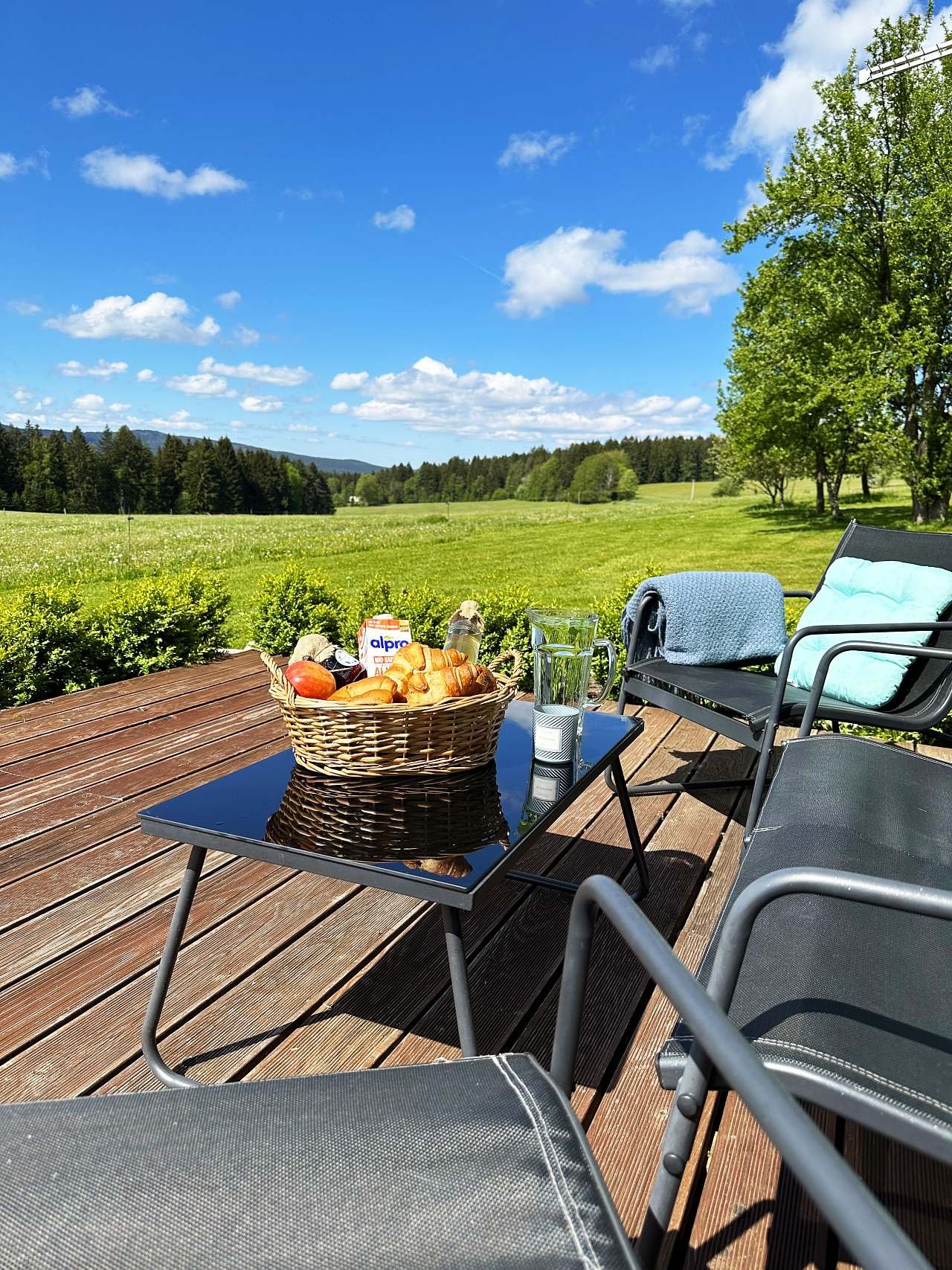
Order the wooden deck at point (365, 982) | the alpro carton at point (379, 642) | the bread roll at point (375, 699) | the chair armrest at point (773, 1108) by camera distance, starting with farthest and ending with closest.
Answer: the alpro carton at point (379, 642) < the bread roll at point (375, 699) < the wooden deck at point (365, 982) < the chair armrest at point (773, 1108)

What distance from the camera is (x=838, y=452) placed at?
59.1 ft

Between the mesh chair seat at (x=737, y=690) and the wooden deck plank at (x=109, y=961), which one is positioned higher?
the mesh chair seat at (x=737, y=690)

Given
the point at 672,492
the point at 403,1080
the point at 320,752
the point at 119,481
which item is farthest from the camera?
the point at 672,492

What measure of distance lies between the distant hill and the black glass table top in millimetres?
26898

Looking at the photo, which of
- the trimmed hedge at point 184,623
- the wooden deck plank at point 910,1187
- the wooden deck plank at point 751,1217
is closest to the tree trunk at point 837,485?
the trimmed hedge at point 184,623

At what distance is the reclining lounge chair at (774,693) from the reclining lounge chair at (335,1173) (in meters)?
1.44

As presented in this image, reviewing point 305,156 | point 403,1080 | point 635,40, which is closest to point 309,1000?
point 403,1080

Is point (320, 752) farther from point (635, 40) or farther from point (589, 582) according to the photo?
point (635, 40)

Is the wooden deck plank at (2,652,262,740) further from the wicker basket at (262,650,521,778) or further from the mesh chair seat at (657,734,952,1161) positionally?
the mesh chair seat at (657,734,952,1161)

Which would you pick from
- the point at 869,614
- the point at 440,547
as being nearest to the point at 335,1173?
the point at 869,614

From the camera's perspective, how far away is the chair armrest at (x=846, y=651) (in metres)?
1.95

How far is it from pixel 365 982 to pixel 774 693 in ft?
4.84

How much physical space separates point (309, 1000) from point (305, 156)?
74.7 feet

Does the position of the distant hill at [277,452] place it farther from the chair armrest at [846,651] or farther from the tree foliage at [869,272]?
the chair armrest at [846,651]
